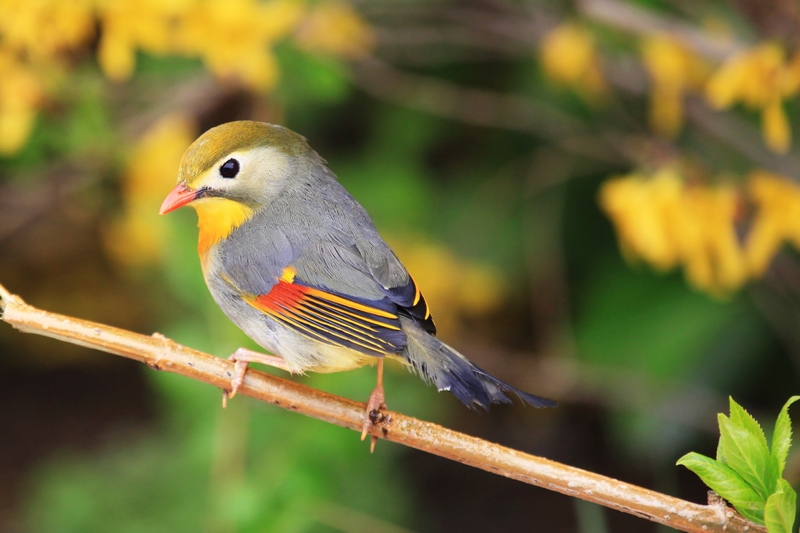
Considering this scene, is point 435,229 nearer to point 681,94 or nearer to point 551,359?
point 551,359

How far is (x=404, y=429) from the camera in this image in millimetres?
2191

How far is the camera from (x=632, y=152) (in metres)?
4.15

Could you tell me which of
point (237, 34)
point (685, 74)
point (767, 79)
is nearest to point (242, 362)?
point (237, 34)

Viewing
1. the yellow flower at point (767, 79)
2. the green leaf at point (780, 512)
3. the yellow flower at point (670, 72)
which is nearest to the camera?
the green leaf at point (780, 512)

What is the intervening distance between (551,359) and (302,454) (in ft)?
6.27

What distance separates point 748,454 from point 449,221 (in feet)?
10.9

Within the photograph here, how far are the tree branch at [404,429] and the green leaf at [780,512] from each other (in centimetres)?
22

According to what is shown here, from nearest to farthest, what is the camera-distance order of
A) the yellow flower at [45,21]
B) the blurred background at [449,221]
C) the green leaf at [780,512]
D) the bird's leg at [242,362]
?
1. the green leaf at [780,512]
2. the bird's leg at [242,362]
3. the yellow flower at [45,21]
4. the blurred background at [449,221]

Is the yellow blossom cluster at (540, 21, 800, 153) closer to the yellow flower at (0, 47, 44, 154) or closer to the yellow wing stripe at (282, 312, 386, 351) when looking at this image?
the yellow wing stripe at (282, 312, 386, 351)

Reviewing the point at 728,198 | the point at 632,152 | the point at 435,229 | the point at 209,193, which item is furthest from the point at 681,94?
the point at 209,193

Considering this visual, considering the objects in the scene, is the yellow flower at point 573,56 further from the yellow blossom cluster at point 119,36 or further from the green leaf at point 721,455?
the green leaf at point 721,455

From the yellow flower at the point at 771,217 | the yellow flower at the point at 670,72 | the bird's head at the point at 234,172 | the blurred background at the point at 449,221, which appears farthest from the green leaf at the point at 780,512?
the yellow flower at the point at 670,72

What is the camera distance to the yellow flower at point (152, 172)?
12.8 ft

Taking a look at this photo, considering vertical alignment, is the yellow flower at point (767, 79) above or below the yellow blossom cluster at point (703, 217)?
above
